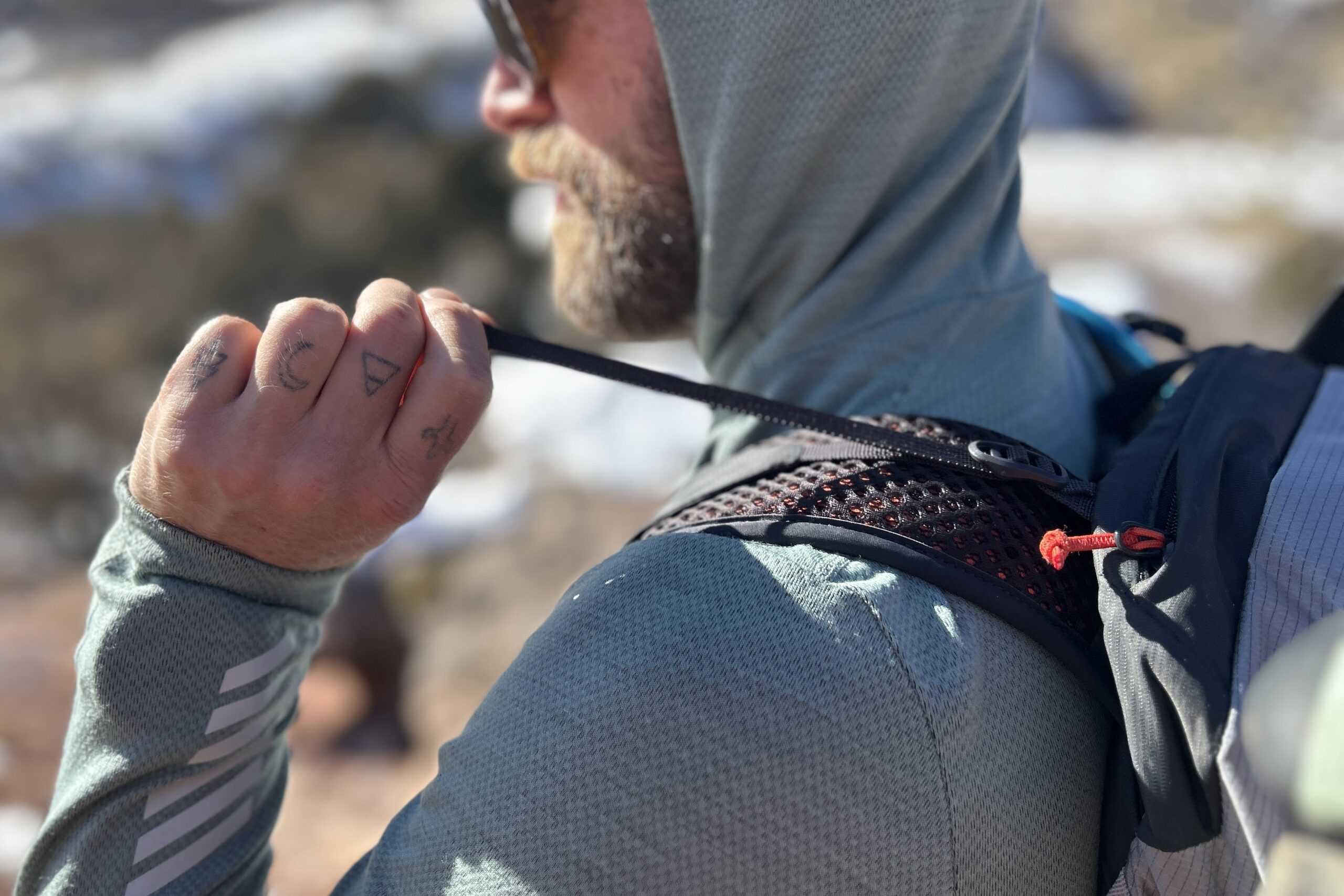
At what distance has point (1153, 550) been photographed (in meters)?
0.82

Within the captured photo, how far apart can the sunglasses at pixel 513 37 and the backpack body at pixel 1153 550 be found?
0.61 meters

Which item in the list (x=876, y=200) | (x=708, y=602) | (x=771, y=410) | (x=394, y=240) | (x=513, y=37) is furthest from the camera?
(x=394, y=240)

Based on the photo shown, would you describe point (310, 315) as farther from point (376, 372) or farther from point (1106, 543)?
point (1106, 543)

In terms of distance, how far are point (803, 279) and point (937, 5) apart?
324mm

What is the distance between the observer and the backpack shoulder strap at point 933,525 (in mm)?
851

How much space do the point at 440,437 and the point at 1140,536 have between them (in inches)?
23.5

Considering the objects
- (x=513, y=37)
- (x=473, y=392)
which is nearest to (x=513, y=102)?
(x=513, y=37)

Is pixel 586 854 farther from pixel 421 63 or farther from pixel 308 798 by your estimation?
pixel 421 63

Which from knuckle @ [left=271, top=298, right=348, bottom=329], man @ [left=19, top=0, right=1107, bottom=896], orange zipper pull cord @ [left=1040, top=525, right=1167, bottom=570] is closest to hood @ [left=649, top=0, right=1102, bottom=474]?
man @ [left=19, top=0, right=1107, bottom=896]

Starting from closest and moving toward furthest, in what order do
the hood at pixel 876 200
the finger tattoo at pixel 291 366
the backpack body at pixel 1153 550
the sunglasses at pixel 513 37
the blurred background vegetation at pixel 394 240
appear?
the backpack body at pixel 1153 550
the finger tattoo at pixel 291 366
the hood at pixel 876 200
the sunglasses at pixel 513 37
the blurred background vegetation at pixel 394 240

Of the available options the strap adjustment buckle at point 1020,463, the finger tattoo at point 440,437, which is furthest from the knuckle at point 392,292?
the strap adjustment buckle at point 1020,463

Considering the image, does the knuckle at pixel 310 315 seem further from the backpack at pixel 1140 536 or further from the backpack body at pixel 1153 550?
the backpack body at pixel 1153 550

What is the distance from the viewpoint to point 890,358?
1.09 metres

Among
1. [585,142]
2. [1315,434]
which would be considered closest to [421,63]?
[585,142]
